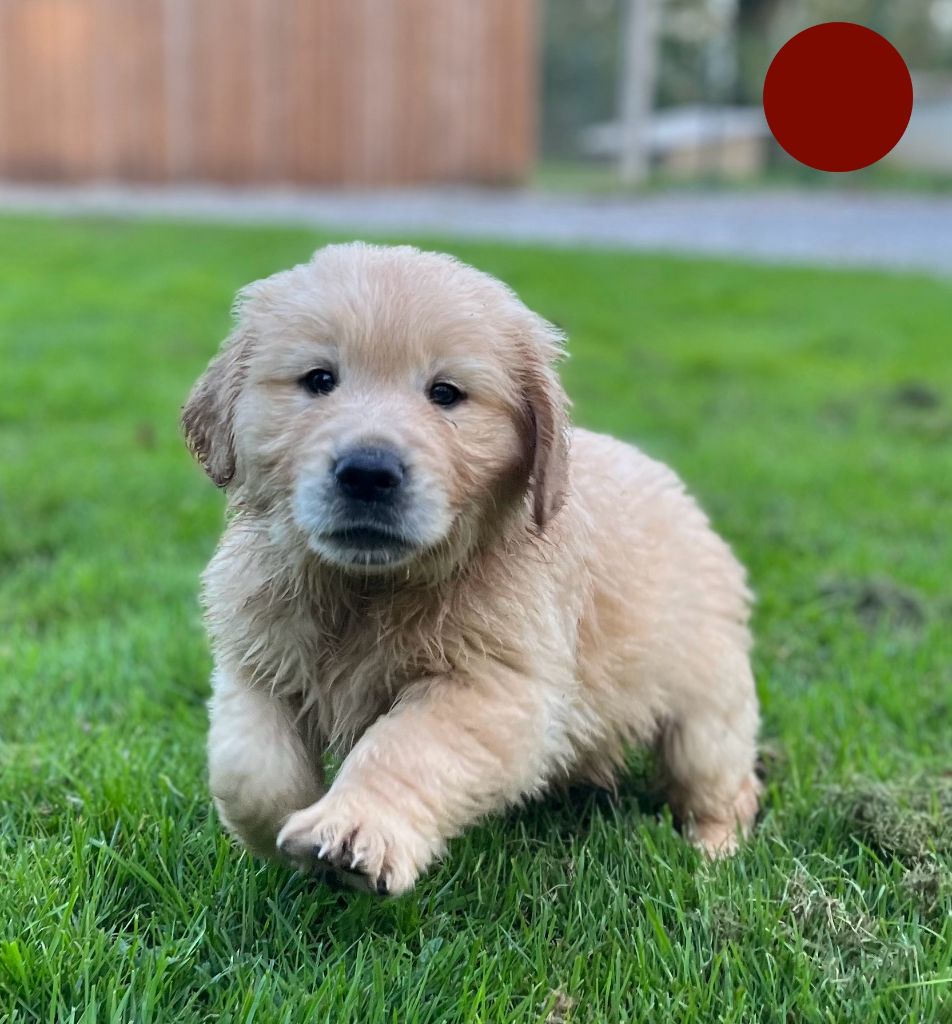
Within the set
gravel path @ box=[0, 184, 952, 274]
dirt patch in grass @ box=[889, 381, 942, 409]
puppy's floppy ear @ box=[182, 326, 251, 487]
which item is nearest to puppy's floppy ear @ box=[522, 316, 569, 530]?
puppy's floppy ear @ box=[182, 326, 251, 487]

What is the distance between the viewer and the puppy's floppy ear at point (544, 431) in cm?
263

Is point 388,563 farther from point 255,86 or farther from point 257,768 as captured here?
point 255,86

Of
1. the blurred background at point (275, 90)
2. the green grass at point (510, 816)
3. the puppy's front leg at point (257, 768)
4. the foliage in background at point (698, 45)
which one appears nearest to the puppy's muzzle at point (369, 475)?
the puppy's front leg at point (257, 768)

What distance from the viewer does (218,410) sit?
2.74m

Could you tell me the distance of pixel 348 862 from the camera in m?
2.19

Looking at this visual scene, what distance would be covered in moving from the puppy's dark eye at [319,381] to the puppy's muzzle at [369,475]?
0.81 feet

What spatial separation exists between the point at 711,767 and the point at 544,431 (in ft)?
3.49

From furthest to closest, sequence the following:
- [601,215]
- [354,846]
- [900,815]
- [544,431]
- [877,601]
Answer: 1. [601,215]
2. [877,601]
3. [900,815]
4. [544,431]
5. [354,846]

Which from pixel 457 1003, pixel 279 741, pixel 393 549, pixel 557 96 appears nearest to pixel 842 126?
pixel 393 549

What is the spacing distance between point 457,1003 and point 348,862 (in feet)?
1.10

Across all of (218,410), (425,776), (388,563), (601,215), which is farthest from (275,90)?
(425,776)

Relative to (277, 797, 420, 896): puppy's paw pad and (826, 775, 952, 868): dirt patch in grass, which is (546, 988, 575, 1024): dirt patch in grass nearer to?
(277, 797, 420, 896): puppy's paw pad

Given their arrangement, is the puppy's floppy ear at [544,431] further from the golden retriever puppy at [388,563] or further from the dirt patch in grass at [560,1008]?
the dirt patch in grass at [560,1008]

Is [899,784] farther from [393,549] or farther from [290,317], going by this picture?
[290,317]
